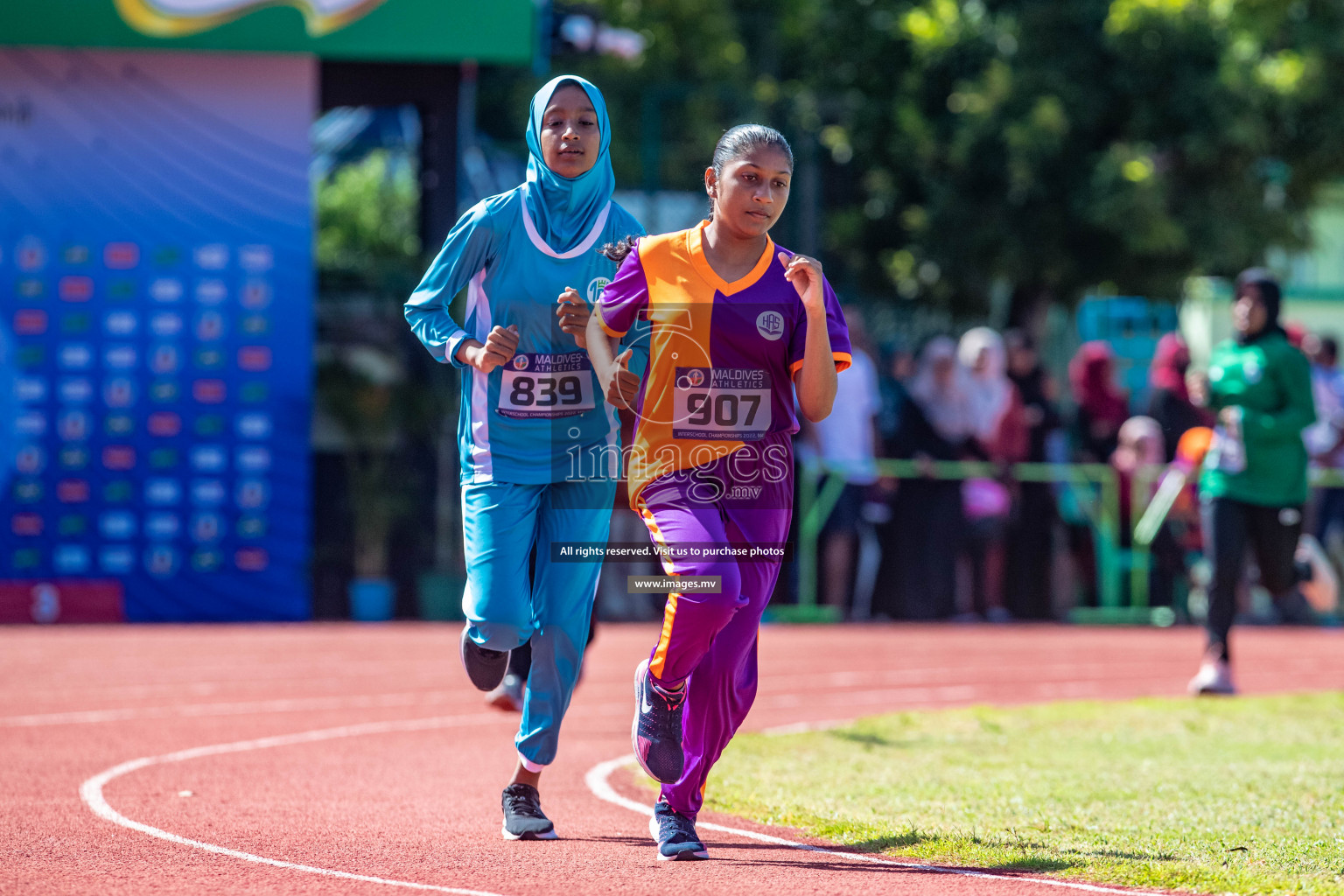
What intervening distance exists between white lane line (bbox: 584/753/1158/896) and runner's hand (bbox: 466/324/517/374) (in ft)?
5.96

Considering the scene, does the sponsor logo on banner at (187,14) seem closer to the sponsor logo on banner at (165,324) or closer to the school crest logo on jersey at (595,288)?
the sponsor logo on banner at (165,324)

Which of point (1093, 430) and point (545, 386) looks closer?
point (545, 386)

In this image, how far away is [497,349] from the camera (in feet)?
20.0

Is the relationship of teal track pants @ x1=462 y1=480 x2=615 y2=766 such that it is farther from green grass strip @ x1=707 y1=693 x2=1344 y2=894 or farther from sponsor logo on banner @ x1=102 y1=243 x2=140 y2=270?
sponsor logo on banner @ x1=102 y1=243 x2=140 y2=270

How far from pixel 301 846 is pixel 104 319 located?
1168cm

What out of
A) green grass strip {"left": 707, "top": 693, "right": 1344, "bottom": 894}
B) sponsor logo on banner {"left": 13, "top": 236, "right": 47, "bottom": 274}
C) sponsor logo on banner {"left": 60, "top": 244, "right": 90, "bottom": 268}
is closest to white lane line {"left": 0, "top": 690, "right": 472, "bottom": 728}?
green grass strip {"left": 707, "top": 693, "right": 1344, "bottom": 894}

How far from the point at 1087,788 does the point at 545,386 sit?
9.26 ft

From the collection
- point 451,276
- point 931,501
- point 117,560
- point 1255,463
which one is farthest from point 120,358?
point 451,276

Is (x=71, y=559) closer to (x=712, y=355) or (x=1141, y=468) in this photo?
(x=1141, y=468)

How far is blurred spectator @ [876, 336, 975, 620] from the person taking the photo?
16.7m

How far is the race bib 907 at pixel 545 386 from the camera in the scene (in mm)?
6379

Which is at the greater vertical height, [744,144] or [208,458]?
[744,144]

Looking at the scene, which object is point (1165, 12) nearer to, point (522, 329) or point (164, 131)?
point (164, 131)

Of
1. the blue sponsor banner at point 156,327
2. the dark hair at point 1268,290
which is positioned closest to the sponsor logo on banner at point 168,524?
the blue sponsor banner at point 156,327
